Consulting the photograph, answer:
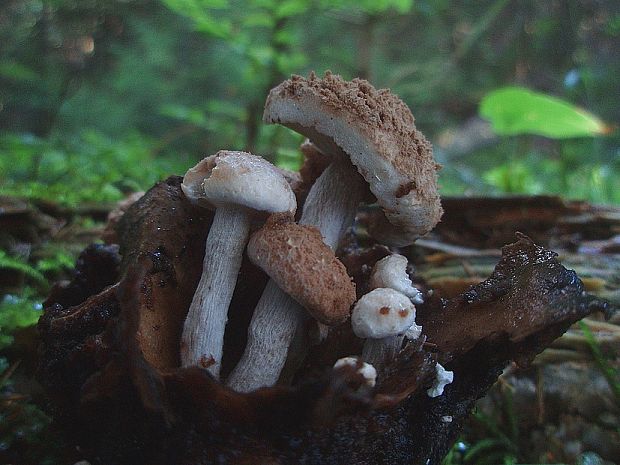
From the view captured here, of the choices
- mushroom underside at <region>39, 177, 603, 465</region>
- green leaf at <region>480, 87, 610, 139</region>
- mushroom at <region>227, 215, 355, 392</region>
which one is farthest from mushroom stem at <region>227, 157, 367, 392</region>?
green leaf at <region>480, 87, 610, 139</region>

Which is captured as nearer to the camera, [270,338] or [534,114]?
[270,338]

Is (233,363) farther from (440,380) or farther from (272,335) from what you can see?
(440,380)

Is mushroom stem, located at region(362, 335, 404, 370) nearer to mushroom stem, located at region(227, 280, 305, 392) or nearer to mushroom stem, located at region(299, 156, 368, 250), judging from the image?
mushroom stem, located at region(227, 280, 305, 392)

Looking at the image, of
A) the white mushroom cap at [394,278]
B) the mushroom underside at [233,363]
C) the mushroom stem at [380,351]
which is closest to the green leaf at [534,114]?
the mushroom underside at [233,363]

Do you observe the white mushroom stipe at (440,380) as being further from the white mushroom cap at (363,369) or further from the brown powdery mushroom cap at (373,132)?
the brown powdery mushroom cap at (373,132)

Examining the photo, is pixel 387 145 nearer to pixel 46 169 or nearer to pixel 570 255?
pixel 570 255

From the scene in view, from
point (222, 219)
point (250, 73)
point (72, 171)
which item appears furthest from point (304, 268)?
point (250, 73)
